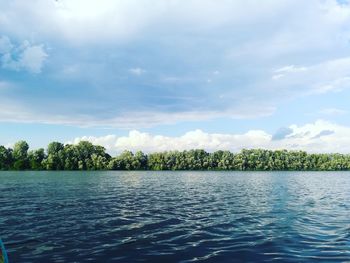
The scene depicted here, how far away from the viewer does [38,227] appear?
25.8 metres

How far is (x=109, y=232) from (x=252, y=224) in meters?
11.4

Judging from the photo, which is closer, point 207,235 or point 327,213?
point 207,235

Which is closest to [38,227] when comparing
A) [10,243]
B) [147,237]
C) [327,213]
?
[10,243]

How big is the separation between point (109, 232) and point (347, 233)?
16.8 metres

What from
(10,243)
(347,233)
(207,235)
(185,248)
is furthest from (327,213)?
(10,243)

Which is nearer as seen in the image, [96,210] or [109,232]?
[109,232]

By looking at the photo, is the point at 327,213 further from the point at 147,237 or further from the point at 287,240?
the point at 147,237

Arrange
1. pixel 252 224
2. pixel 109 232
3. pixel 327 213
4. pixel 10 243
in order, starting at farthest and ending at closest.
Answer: pixel 327 213 → pixel 252 224 → pixel 109 232 → pixel 10 243

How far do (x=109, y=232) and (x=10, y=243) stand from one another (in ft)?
20.9

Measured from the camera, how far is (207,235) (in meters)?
23.8

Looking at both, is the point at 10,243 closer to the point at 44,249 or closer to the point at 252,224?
the point at 44,249

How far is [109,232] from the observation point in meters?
24.3

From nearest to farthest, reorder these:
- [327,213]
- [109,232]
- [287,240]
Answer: [287,240] → [109,232] → [327,213]

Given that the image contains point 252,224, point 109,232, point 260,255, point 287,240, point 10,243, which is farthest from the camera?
point 252,224
